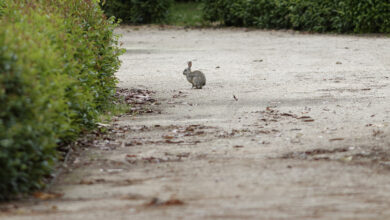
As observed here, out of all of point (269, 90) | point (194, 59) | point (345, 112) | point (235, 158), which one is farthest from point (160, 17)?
point (235, 158)

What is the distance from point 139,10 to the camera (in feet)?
101

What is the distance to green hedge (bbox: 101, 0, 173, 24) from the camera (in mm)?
30516

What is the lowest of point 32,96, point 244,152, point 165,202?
point 244,152

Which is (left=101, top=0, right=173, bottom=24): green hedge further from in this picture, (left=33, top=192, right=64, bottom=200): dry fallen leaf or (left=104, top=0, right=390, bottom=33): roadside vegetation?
(left=33, top=192, right=64, bottom=200): dry fallen leaf

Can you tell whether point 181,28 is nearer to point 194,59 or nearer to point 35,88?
point 194,59

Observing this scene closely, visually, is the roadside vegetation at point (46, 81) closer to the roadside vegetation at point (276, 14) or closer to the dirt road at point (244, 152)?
the dirt road at point (244, 152)

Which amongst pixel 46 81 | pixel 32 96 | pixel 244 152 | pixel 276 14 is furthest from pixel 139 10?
pixel 32 96

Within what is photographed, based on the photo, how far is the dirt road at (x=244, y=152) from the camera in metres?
5.55

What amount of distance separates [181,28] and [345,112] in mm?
19623

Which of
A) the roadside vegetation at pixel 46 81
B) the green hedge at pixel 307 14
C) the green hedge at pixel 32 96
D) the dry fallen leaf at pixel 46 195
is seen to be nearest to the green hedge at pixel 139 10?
the green hedge at pixel 307 14

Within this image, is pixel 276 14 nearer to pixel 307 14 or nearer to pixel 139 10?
pixel 307 14

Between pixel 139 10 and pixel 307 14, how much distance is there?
8.63m

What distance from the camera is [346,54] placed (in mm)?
17969

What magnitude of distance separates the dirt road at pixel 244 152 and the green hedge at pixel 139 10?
14556mm
